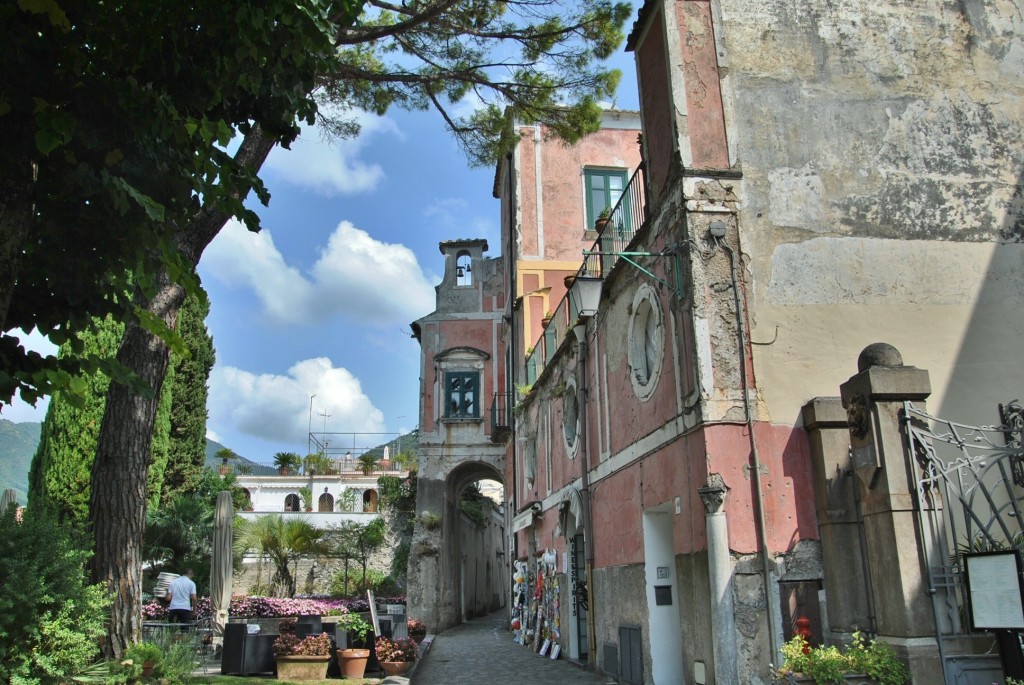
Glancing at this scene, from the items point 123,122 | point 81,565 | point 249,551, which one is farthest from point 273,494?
point 123,122

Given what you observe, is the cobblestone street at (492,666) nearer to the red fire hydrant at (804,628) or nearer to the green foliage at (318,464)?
the red fire hydrant at (804,628)

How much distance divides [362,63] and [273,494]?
38.4 metres

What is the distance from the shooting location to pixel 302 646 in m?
10.8

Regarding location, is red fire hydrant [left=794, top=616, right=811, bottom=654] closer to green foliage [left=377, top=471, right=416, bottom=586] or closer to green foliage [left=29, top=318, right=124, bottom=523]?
green foliage [left=29, top=318, right=124, bottom=523]

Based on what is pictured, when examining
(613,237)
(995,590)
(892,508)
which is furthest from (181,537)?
(995,590)

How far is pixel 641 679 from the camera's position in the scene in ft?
33.1

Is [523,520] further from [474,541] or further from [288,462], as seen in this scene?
[288,462]

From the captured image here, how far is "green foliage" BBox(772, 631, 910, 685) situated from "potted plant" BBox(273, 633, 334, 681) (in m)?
6.38

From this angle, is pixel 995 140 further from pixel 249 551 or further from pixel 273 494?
pixel 273 494

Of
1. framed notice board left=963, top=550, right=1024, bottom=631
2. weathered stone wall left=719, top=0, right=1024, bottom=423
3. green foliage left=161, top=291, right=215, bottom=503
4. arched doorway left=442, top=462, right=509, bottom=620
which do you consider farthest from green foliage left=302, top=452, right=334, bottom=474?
framed notice board left=963, top=550, right=1024, bottom=631

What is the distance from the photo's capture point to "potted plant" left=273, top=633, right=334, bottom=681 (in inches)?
422

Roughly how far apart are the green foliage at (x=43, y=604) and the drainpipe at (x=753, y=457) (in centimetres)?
603

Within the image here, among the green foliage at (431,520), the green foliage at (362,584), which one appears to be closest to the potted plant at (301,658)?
the green foliage at (431,520)

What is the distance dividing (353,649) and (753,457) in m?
6.33
